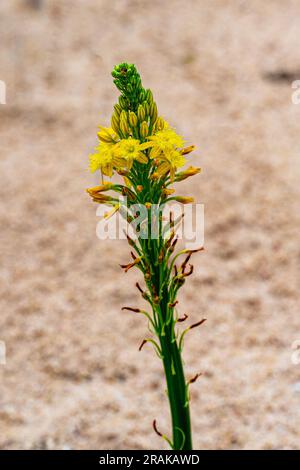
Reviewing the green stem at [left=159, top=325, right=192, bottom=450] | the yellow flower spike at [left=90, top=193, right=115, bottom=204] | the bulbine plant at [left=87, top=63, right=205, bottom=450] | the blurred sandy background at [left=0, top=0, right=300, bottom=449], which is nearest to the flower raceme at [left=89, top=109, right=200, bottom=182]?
the bulbine plant at [left=87, top=63, right=205, bottom=450]

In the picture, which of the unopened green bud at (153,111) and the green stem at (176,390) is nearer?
the unopened green bud at (153,111)

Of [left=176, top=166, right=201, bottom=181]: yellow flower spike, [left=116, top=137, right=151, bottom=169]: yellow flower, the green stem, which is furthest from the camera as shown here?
the green stem

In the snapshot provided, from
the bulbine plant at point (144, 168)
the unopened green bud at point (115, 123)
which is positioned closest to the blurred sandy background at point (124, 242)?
the bulbine plant at point (144, 168)

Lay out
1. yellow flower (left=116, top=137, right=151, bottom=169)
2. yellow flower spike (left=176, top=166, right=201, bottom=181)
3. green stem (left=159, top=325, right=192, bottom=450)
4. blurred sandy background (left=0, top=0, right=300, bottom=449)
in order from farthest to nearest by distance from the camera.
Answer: blurred sandy background (left=0, top=0, right=300, bottom=449), green stem (left=159, top=325, right=192, bottom=450), yellow flower spike (left=176, top=166, right=201, bottom=181), yellow flower (left=116, top=137, right=151, bottom=169)

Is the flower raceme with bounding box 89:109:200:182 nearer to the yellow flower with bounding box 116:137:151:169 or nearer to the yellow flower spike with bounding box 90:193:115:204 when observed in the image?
the yellow flower with bounding box 116:137:151:169

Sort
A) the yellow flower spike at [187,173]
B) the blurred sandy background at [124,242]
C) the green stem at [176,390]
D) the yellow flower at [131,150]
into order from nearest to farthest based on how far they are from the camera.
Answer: the yellow flower at [131,150] → the yellow flower spike at [187,173] → the green stem at [176,390] → the blurred sandy background at [124,242]

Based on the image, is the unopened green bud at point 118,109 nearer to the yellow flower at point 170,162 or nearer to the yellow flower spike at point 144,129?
the yellow flower spike at point 144,129
